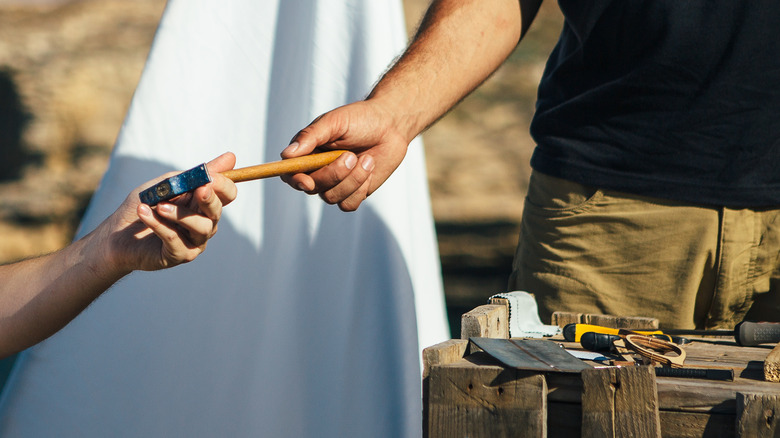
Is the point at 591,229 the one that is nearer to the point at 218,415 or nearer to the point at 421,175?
the point at 421,175

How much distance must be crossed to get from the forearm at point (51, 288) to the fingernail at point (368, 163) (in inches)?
12.0

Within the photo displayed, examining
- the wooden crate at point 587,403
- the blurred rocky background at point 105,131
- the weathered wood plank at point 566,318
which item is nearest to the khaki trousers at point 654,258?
the weathered wood plank at point 566,318

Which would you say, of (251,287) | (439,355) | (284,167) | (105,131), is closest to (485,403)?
(439,355)

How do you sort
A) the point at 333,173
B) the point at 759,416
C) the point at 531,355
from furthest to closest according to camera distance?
1. the point at 333,173
2. the point at 531,355
3. the point at 759,416

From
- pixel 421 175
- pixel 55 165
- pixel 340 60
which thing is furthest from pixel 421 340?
pixel 55 165

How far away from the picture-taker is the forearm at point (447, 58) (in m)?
0.87

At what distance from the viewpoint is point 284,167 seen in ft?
2.16

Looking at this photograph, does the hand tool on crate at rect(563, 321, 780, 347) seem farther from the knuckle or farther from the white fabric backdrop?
the white fabric backdrop

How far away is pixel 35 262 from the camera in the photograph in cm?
81

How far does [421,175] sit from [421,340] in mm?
335

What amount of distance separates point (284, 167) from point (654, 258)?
60cm

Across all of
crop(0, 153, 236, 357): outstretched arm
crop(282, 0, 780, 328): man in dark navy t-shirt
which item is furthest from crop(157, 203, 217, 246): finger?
crop(282, 0, 780, 328): man in dark navy t-shirt

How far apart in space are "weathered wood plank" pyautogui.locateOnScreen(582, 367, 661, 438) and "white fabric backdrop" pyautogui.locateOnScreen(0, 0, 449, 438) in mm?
600

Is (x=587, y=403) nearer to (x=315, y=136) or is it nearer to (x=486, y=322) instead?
(x=486, y=322)
